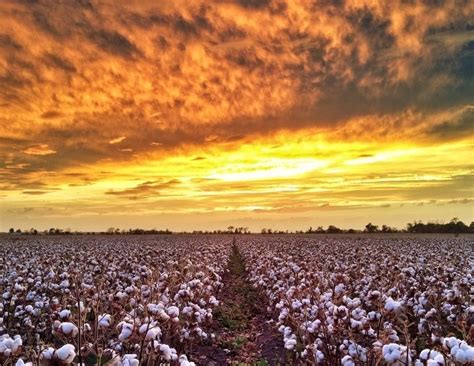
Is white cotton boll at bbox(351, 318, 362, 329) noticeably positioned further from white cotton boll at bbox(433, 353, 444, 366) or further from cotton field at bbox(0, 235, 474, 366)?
white cotton boll at bbox(433, 353, 444, 366)

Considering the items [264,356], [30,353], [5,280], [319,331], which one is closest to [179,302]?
[264,356]

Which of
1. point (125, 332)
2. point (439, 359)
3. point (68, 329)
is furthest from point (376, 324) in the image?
point (68, 329)

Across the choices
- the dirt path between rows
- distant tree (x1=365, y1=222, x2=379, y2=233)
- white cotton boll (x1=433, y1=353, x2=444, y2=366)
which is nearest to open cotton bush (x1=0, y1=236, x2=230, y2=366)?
the dirt path between rows

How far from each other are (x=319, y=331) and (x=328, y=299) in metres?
1.42

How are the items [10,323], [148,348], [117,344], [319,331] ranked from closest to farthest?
[148,348] → [117,344] → [319,331] → [10,323]

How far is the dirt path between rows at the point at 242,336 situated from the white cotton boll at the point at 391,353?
4.76 metres

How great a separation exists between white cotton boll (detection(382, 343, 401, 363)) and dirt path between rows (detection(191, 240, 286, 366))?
476 centimetres

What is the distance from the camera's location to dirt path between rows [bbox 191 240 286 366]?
11086 millimetres

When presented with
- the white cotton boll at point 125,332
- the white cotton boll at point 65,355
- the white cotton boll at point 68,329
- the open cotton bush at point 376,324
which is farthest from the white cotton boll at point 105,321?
the open cotton bush at point 376,324

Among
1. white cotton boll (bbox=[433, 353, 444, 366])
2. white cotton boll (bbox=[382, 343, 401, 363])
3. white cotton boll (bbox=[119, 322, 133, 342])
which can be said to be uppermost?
white cotton boll (bbox=[119, 322, 133, 342])

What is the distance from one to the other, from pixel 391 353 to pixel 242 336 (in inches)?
363

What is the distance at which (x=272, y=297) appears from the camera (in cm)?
1414

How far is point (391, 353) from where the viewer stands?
510 cm

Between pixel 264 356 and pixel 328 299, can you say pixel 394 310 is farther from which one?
pixel 264 356
